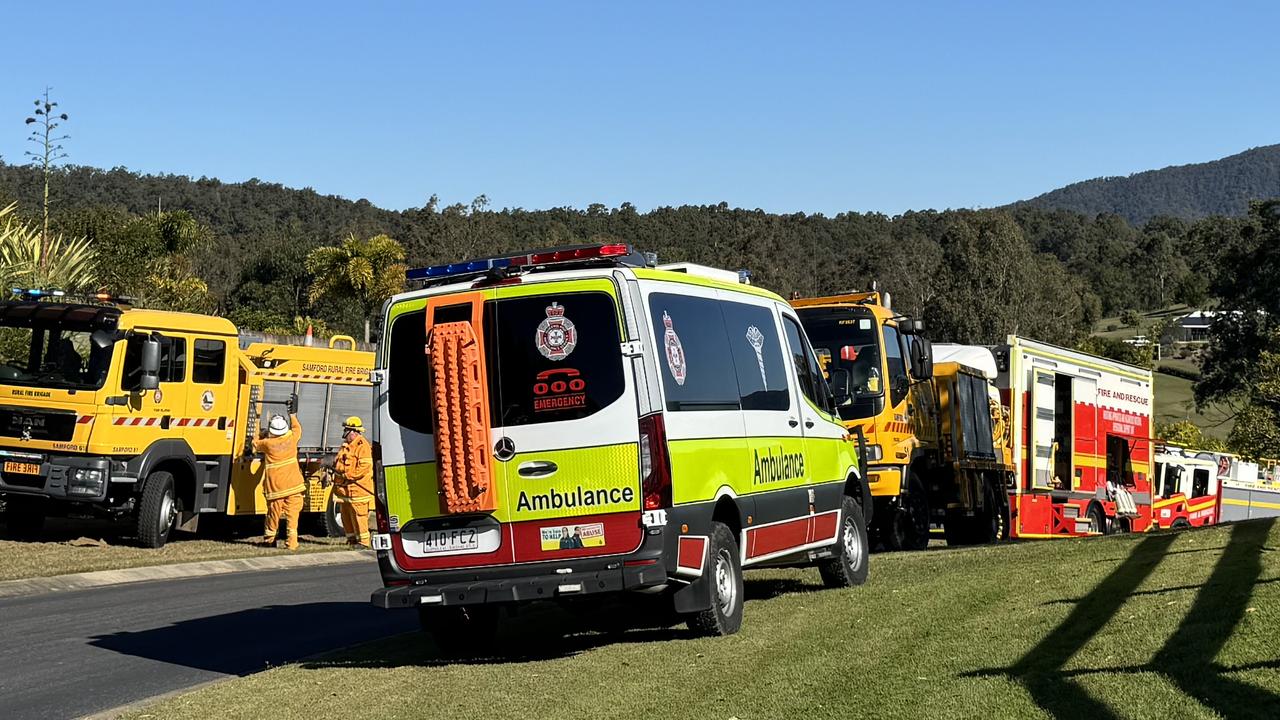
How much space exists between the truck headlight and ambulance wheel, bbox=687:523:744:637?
11129mm

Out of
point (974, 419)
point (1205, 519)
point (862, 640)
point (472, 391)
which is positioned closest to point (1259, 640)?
point (862, 640)

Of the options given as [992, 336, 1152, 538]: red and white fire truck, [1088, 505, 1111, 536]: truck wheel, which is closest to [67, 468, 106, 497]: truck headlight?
[992, 336, 1152, 538]: red and white fire truck

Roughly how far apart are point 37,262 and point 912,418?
49.8 feet

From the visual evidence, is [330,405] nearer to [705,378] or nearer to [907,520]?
[907,520]

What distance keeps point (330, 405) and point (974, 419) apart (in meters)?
10.2

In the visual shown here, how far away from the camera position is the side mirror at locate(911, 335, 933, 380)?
60.4 ft

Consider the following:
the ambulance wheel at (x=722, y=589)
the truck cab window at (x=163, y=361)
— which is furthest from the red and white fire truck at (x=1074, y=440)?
the ambulance wheel at (x=722, y=589)

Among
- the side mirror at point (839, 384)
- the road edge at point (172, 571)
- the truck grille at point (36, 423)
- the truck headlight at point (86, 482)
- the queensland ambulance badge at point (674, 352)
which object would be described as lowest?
the road edge at point (172, 571)

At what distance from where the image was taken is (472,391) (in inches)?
385

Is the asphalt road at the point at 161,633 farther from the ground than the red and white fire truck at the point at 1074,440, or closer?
closer

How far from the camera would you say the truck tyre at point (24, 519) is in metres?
20.2

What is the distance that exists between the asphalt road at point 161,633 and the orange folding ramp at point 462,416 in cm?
257

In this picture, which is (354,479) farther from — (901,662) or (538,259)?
(901,662)

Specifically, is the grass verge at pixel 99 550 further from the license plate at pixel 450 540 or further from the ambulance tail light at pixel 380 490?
the license plate at pixel 450 540
